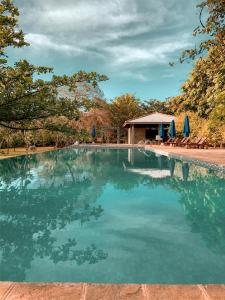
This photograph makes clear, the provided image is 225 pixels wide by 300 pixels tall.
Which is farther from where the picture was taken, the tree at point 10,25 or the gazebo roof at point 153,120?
the gazebo roof at point 153,120

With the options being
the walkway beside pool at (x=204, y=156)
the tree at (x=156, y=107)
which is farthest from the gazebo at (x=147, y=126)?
the walkway beside pool at (x=204, y=156)

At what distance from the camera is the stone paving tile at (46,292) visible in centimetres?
266

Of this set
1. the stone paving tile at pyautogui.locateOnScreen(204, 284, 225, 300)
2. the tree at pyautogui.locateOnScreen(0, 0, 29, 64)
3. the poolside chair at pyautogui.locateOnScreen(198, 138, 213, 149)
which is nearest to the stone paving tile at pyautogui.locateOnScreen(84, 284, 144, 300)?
the stone paving tile at pyautogui.locateOnScreen(204, 284, 225, 300)

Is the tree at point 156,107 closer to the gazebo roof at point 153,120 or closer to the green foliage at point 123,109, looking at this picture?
the green foliage at point 123,109

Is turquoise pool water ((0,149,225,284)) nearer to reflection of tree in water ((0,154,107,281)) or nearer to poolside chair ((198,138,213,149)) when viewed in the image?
reflection of tree in water ((0,154,107,281))

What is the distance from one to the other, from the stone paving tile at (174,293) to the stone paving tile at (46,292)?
611mm

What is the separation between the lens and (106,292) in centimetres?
279

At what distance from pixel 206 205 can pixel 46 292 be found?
6.15 meters

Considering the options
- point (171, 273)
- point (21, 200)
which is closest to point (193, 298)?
point (171, 273)

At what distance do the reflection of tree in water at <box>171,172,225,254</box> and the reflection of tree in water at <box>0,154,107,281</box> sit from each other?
2.03 meters

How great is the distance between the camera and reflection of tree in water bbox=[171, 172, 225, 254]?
575 cm

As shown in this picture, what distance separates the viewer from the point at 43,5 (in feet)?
35.1

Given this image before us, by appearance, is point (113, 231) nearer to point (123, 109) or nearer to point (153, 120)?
point (153, 120)

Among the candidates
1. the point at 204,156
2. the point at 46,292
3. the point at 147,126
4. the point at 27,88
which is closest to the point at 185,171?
the point at 204,156
